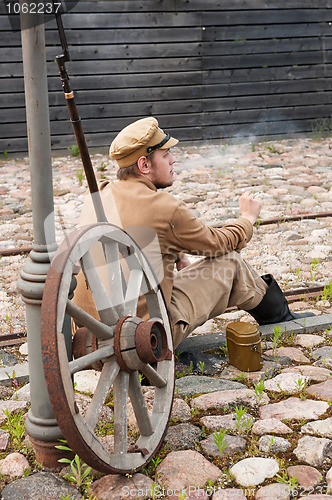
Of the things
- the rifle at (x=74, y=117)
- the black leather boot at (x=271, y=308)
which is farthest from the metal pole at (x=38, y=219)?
the black leather boot at (x=271, y=308)

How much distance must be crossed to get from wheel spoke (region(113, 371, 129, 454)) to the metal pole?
26cm

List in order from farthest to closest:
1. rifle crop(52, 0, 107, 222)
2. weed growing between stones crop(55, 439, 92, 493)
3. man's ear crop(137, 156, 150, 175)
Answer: man's ear crop(137, 156, 150, 175), weed growing between stones crop(55, 439, 92, 493), rifle crop(52, 0, 107, 222)

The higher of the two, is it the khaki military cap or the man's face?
the khaki military cap

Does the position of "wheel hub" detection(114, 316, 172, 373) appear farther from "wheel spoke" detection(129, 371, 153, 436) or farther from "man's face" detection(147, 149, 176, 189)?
"man's face" detection(147, 149, 176, 189)

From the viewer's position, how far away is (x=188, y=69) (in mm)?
11594

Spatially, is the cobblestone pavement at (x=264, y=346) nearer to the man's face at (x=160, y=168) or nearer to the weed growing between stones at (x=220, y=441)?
the weed growing between stones at (x=220, y=441)

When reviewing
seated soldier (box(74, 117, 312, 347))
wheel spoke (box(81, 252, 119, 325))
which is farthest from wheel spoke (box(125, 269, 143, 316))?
seated soldier (box(74, 117, 312, 347))

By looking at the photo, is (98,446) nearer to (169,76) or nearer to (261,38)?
(169,76)

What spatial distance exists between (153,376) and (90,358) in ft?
1.42

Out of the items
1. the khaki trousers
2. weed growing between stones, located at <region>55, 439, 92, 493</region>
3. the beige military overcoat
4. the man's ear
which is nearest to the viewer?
weed growing between stones, located at <region>55, 439, 92, 493</region>

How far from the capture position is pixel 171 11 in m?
11.2

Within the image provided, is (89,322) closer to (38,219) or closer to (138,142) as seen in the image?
(38,219)

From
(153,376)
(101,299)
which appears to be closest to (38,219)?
(101,299)

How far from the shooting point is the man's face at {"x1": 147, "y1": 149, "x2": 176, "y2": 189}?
3592 millimetres
